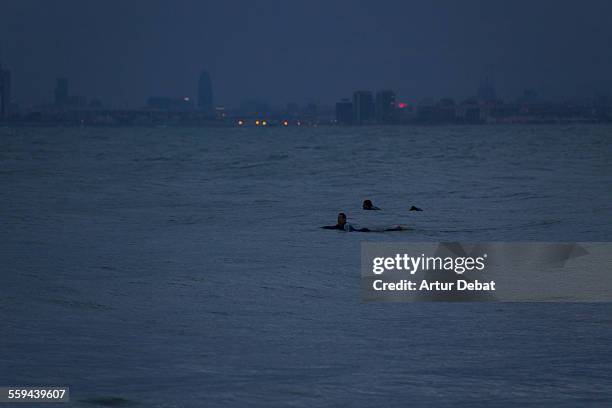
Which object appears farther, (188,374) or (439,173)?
(439,173)

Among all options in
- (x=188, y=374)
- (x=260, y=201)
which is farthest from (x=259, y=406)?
(x=260, y=201)

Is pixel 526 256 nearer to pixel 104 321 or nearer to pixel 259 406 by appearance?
pixel 104 321

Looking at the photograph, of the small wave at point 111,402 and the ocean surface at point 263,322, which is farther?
the ocean surface at point 263,322

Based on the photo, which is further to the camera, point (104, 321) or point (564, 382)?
point (104, 321)

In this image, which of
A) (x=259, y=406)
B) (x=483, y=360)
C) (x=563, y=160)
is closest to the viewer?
(x=259, y=406)

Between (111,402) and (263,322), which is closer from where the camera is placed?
(111,402)

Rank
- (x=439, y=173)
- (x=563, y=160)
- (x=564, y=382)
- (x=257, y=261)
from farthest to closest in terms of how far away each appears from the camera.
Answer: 1. (x=563, y=160)
2. (x=439, y=173)
3. (x=257, y=261)
4. (x=564, y=382)

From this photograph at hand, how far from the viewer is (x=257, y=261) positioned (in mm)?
25141

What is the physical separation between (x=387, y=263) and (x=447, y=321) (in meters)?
8.60

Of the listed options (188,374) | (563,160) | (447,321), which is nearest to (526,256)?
(447,321)

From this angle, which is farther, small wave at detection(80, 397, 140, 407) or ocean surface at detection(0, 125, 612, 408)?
ocean surface at detection(0, 125, 612, 408)

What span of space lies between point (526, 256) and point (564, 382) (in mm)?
12827

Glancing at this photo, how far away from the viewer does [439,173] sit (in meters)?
78.6

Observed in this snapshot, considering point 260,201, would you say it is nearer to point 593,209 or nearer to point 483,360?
point 593,209
